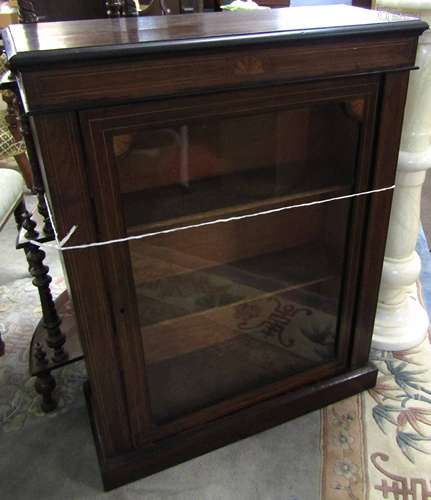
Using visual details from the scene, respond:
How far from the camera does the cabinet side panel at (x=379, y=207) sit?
826mm

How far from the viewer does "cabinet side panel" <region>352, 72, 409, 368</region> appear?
83 centimetres

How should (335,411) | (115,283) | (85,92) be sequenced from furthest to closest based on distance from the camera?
(335,411) → (115,283) → (85,92)

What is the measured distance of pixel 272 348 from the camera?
1.04 m

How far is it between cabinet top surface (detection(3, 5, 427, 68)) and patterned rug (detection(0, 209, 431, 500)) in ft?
2.55

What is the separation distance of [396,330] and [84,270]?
0.85 m

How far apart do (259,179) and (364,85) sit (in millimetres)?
225

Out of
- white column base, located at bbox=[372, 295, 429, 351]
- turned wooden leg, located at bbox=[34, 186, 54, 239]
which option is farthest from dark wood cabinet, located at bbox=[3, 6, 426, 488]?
turned wooden leg, located at bbox=[34, 186, 54, 239]

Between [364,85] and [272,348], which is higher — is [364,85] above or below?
above

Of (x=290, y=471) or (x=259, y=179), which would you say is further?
(x=290, y=471)

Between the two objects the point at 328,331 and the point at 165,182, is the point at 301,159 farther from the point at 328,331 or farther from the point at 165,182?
the point at 328,331

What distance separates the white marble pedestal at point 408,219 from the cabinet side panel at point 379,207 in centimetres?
19

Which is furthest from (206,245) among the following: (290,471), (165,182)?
(290,471)

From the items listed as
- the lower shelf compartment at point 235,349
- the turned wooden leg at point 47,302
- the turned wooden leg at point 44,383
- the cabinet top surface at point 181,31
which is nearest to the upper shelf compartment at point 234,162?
the cabinet top surface at point 181,31

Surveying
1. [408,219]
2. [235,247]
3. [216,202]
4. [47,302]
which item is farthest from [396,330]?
[47,302]
